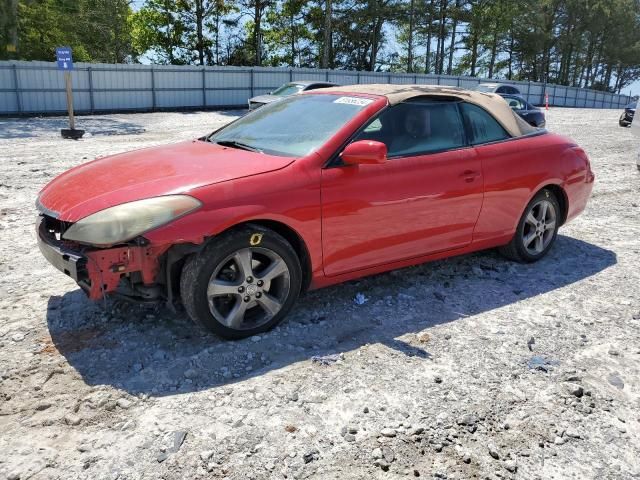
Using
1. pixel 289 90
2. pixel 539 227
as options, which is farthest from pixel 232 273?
pixel 289 90

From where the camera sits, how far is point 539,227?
17.7 feet

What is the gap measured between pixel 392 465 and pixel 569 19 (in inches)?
2549

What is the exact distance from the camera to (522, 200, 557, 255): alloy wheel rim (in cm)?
533

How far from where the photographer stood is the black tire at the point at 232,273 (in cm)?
345

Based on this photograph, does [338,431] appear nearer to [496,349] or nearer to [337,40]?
[496,349]

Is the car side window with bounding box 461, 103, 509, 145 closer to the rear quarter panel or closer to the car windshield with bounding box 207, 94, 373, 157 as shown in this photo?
the rear quarter panel

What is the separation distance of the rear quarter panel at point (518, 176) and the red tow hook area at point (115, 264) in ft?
8.97

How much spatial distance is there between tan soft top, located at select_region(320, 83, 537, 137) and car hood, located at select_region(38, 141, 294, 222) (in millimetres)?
1118

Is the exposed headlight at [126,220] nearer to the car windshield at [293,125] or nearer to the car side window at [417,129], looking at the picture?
the car windshield at [293,125]

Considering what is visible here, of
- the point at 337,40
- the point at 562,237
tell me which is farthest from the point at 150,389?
the point at 337,40

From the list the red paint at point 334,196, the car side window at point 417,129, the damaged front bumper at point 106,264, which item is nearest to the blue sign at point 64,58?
the red paint at point 334,196

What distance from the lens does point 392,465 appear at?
2.66 m

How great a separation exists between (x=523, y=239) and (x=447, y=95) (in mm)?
1534

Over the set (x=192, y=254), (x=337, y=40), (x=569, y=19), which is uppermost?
(x=569, y=19)
